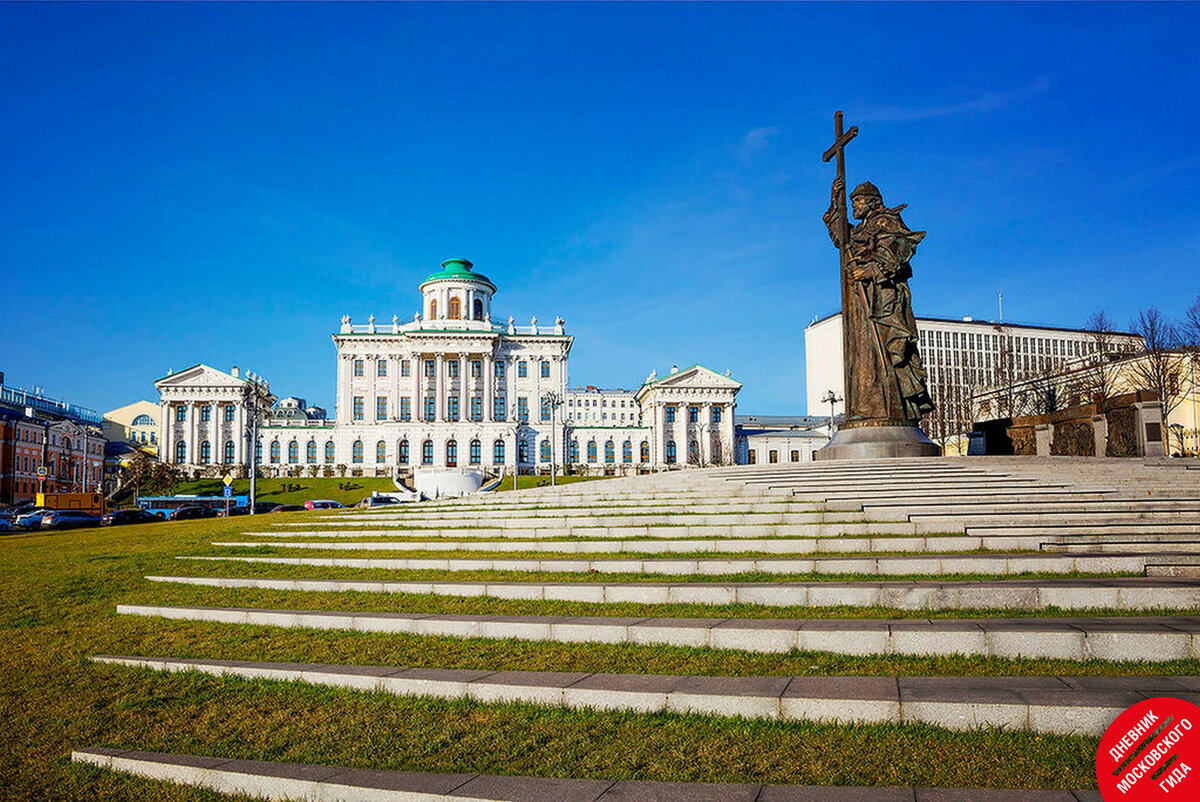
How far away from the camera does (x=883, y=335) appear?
24469mm

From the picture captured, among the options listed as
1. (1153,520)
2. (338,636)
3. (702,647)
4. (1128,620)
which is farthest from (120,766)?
(1153,520)

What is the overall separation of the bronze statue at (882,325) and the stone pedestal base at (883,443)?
35 centimetres

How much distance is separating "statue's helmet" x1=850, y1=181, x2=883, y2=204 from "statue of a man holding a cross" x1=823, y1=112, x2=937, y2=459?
0.17 ft

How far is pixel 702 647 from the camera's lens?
9.05 metres

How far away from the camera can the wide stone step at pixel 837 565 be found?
36.1 ft

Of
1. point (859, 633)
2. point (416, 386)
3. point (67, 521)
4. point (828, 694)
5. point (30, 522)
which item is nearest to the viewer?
point (828, 694)

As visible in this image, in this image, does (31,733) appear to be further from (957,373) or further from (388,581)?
(957,373)

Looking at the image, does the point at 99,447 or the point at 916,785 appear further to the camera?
the point at 99,447

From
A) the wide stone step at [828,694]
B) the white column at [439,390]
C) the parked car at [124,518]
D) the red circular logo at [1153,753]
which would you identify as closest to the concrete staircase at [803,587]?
the wide stone step at [828,694]

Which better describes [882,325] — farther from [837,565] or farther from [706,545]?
[837,565]

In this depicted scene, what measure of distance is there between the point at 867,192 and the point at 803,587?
18.7 meters

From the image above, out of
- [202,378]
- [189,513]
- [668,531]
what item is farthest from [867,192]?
[202,378]

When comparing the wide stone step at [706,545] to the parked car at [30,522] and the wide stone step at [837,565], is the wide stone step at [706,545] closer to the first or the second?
the wide stone step at [837,565]

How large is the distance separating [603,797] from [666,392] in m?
92.6
